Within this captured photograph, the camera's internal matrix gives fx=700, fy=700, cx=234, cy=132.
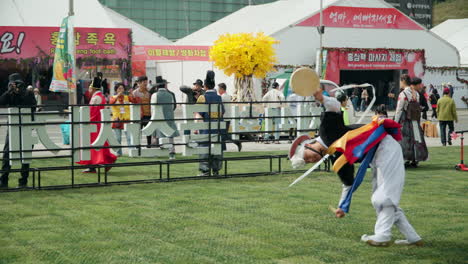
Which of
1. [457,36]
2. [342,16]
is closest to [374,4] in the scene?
[342,16]

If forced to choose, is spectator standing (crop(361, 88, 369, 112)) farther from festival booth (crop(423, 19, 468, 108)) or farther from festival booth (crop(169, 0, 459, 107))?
festival booth (crop(423, 19, 468, 108))

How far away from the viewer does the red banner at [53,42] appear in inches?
1100

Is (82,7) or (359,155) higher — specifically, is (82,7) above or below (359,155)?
above

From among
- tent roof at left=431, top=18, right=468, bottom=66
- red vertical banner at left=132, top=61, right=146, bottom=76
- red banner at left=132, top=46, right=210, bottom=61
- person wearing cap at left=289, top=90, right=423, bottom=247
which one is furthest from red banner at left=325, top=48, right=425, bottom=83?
person wearing cap at left=289, top=90, right=423, bottom=247

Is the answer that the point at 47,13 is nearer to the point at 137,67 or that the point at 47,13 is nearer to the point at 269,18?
the point at 137,67

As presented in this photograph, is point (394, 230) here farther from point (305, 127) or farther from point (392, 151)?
point (305, 127)

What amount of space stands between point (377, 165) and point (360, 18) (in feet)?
106

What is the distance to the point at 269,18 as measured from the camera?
125 ft

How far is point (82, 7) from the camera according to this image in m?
30.5

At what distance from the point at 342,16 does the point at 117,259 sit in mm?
32746

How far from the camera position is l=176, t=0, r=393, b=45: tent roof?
36.5 m

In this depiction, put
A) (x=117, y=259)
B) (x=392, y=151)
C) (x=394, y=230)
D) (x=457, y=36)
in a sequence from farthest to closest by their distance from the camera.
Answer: (x=457, y=36) → (x=394, y=230) → (x=392, y=151) → (x=117, y=259)

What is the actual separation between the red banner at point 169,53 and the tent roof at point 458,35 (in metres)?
18.6

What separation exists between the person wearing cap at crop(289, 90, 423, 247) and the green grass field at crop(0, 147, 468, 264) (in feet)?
0.61
